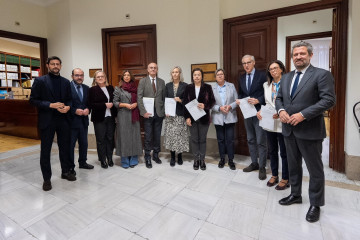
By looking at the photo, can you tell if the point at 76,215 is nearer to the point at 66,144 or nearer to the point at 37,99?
the point at 66,144

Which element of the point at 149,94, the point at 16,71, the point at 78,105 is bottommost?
the point at 78,105

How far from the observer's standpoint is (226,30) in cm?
368

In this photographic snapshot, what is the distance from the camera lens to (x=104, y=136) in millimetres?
3314

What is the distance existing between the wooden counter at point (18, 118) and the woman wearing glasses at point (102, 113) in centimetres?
296

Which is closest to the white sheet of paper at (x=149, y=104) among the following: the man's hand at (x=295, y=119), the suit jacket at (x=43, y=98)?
the suit jacket at (x=43, y=98)

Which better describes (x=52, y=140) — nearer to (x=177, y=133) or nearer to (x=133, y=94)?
(x=133, y=94)

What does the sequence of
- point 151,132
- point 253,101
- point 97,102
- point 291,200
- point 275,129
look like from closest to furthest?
point 291,200
point 275,129
point 253,101
point 97,102
point 151,132

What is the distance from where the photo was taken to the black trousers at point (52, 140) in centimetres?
256

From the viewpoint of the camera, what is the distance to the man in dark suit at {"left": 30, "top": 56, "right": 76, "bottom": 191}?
250 centimetres

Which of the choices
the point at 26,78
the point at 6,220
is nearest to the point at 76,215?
the point at 6,220

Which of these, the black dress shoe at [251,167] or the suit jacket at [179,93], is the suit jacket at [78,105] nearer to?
the suit jacket at [179,93]

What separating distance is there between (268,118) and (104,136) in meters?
2.31

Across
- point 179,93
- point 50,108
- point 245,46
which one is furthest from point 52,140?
point 245,46

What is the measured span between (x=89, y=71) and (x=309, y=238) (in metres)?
4.24
